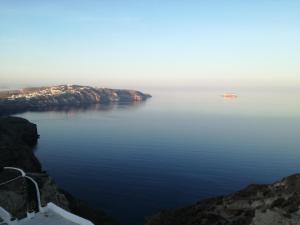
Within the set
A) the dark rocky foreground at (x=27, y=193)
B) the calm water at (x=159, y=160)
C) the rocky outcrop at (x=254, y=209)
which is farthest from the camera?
the calm water at (x=159, y=160)

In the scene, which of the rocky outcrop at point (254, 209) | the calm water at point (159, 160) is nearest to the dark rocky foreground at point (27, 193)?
the calm water at point (159, 160)

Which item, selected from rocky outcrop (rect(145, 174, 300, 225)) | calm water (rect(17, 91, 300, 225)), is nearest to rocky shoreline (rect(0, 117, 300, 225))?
rocky outcrop (rect(145, 174, 300, 225))

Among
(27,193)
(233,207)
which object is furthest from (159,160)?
(233,207)

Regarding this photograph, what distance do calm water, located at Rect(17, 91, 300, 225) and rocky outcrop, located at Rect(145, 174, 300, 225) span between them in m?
19.6

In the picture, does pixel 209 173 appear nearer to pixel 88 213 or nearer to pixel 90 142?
pixel 88 213

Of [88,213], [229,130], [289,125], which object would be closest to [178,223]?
[88,213]

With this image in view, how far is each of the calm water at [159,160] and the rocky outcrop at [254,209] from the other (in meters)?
19.6

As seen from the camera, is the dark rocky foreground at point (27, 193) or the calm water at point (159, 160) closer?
the dark rocky foreground at point (27, 193)

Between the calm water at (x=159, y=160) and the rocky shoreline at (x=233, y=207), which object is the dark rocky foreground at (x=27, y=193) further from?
the calm water at (x=159, y=160)

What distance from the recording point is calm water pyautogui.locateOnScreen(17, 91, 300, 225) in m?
60.3

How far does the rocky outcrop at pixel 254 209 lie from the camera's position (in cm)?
2436

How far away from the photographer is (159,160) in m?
84.1

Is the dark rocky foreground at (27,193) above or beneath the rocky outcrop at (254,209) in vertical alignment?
beneath

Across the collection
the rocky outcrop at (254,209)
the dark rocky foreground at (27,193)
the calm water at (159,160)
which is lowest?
the calm water at (159,160)
